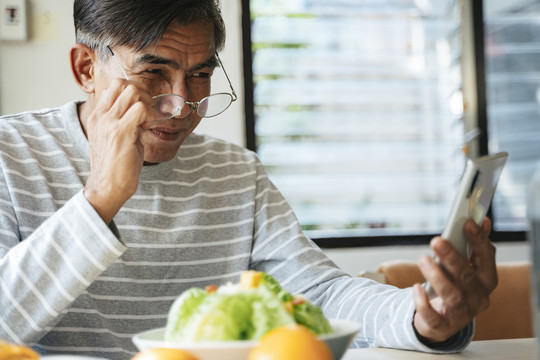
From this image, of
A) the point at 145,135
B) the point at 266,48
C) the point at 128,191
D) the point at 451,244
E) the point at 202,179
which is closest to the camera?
the point at 451,244

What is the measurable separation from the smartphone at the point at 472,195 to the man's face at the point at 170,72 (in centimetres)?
67

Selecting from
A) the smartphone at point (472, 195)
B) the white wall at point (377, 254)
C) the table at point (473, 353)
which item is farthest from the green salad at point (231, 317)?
the white wall at point (377, 254)

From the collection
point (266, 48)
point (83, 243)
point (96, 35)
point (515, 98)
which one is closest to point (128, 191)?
point (83, 243)

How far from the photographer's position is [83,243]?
2.96 feet

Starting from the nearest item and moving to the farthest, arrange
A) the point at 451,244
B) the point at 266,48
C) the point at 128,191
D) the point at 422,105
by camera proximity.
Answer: the point at 451,244 → the point at 128,191 → the point at 266,48 → the point at 422,105

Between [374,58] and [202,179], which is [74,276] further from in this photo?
[374,58]

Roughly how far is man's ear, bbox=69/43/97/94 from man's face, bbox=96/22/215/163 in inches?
1.9

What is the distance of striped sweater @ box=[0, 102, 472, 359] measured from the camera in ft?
3.89

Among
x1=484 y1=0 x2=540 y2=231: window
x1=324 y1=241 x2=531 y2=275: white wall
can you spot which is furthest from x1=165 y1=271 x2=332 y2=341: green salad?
x1=484 y1=0 x2=540 y2=231: window

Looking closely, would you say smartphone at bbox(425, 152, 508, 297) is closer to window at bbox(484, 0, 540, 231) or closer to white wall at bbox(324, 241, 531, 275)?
white wall at bbox(324, 241, 531, 275)

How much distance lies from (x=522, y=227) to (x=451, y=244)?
256cm

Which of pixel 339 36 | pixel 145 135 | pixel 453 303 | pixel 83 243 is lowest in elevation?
pixel 453 303

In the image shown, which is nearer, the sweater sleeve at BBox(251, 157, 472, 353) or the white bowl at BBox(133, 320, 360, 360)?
the white bowl at BBox(133, 320, 360, 360)

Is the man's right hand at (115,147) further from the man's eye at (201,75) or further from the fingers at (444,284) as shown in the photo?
the fingers at (444,284)
